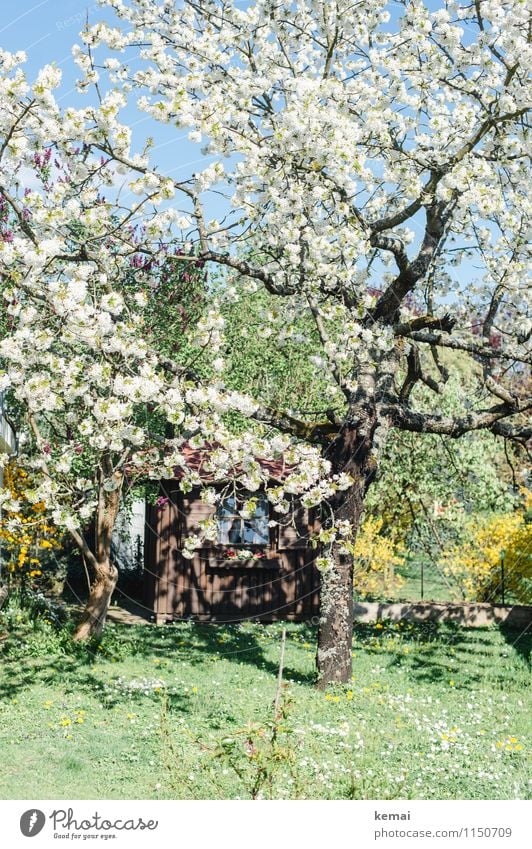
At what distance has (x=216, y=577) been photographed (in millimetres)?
13719

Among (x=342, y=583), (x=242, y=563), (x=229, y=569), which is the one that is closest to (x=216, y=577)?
(x=229, y=569)

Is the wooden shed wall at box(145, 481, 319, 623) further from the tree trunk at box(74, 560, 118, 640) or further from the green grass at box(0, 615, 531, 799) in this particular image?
the tree trunk at box(74, 560, 118, 640)

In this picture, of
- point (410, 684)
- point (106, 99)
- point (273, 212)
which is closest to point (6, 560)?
point (410, 684)

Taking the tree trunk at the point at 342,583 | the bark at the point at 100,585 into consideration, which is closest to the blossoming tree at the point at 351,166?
the tree trunk at the point at 342,583

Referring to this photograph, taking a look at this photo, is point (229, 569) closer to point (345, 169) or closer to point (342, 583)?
point (342, 583)

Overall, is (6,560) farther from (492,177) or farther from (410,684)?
(492,177)

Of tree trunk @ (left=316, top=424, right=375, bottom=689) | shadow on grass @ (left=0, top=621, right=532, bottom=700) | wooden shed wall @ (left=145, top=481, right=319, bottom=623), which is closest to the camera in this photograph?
tree trunk @ (left=316, top=424, right=375, bottom=689)

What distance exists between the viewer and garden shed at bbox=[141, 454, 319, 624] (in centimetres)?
1356

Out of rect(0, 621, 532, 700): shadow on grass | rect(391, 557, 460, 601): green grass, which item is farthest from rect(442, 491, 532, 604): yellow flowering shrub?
rect(0, 621, 532, 700): shadow on grass

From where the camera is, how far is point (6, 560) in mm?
12727

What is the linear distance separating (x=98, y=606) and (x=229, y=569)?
339 cm

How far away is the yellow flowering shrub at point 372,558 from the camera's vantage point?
48.5 feet

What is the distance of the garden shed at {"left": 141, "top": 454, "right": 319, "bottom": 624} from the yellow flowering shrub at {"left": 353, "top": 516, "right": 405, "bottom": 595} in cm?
126

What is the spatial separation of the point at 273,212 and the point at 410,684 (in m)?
5.23
